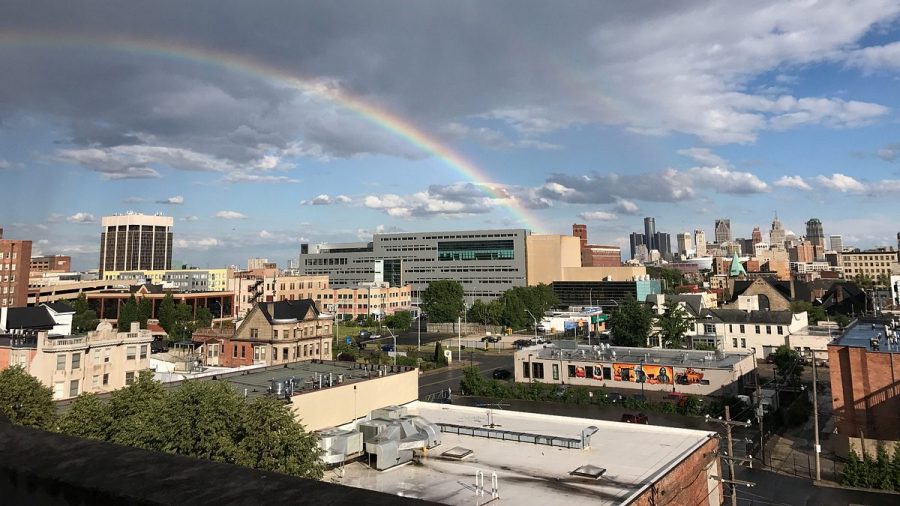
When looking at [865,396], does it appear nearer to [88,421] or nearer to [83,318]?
[88,421]

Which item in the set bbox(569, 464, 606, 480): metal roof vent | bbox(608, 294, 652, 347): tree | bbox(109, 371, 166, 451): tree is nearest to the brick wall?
bbox(569, 464, 606, 480): metal roof vent

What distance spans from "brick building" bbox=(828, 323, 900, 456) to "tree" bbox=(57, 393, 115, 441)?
36305mm

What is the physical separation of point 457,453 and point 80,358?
32.1 m

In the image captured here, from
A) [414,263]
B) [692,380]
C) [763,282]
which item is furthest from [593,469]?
[414,263]

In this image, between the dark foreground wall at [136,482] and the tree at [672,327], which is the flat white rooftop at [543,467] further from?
the tree at [672,327]

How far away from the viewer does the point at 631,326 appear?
63.9 meters

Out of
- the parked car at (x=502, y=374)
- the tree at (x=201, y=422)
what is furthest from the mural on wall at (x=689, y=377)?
the tree at (x=201, y=422)

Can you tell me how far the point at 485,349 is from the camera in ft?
267

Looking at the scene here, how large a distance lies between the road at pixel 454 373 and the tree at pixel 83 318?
57.8 m

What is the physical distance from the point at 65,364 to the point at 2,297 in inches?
3319

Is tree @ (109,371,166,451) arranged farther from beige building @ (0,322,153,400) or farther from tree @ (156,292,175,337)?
tree @ (156,292,175,337)

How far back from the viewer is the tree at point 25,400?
22.0m

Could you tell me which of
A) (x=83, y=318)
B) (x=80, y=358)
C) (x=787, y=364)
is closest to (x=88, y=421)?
(x=80, y=358)

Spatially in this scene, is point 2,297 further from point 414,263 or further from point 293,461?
point 293,461
